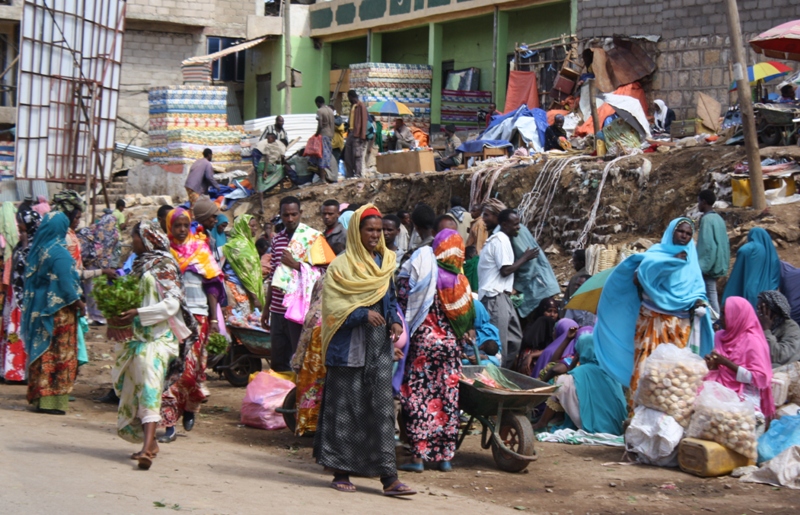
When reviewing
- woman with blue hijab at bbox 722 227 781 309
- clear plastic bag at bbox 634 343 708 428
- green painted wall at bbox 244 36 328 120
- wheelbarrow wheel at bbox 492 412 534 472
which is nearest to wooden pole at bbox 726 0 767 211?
woman with blue hijab at bbox 722 227 781 309

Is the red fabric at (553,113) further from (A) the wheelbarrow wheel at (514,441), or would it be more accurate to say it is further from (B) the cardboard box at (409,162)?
(A) the wheelbarrow wheel at (514,441)

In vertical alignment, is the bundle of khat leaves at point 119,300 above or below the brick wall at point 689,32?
below

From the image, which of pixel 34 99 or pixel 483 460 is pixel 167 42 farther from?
pixel 483 460

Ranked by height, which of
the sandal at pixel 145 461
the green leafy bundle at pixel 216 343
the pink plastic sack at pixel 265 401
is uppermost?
the green leafy bundle at pixel 216 343

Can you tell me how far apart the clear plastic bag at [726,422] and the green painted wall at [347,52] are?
25.3 meters

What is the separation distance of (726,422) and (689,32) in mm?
13732

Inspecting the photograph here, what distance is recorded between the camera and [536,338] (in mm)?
9445

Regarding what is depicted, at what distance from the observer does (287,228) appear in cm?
852

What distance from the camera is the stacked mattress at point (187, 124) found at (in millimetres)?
24781

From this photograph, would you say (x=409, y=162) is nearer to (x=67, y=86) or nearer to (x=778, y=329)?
(x=67, y=86)

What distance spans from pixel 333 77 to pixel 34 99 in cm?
1282

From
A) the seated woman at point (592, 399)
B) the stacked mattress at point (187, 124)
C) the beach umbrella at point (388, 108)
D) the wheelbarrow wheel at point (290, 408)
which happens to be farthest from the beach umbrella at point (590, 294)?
the stacked mattress at point (187, 124)

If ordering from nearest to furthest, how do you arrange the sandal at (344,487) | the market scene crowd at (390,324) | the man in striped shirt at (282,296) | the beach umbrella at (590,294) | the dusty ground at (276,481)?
1. the dusty ground at (276,481)
2. the sandal at (344,487)
3. the market scene crowd at (390,324)
4. the man in striped shirt at (282,296)
5. the beach umbrella at (590,294)

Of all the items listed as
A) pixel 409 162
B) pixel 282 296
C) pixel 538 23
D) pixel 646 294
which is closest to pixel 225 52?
pixel 538 23
